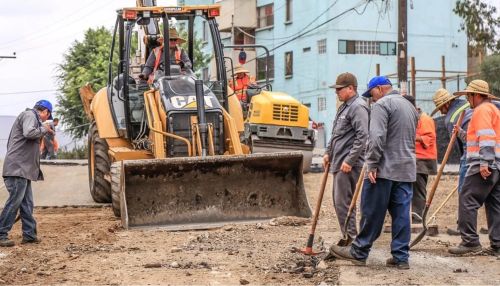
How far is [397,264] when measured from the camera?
349 inches

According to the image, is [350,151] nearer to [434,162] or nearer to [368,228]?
[368,228]

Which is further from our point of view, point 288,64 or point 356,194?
point 288,64

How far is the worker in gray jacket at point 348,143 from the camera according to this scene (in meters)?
9.63

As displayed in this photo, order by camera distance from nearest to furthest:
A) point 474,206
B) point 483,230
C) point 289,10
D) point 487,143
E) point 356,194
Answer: point 356,194 → point 487,143 → point 474,206 → point 483,230 → point 289,10

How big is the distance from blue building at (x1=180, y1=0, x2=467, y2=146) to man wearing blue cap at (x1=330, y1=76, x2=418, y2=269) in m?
35.5

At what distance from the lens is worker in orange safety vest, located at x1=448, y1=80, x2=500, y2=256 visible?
384 inches

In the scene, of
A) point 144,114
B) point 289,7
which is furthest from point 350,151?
point 289,7

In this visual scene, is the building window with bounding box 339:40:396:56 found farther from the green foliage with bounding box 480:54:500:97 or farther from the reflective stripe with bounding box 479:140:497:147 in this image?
the reflective stripe with bounding box 479:140:497:147

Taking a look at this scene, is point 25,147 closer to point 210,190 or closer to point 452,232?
point 210,190

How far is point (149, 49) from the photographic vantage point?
1539 cm

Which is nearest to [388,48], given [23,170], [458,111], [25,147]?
[458,111]

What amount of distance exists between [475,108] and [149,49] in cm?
689

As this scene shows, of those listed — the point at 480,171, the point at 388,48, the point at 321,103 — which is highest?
the point at 388,48

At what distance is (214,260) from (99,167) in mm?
6428
